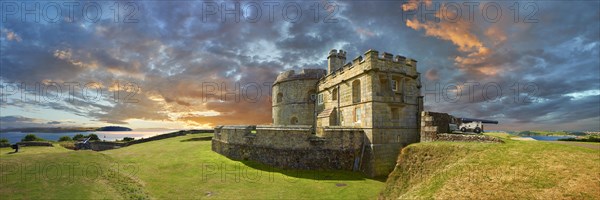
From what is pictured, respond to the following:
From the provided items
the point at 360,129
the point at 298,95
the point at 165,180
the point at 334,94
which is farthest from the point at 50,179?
the point at 298,95

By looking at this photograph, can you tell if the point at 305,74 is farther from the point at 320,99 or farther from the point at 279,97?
the point at 279,97

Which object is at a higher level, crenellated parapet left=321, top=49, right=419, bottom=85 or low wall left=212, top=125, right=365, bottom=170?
crenellated parapet left=321, top=49, right=419, bottom=85

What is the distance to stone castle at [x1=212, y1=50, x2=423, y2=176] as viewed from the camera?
1748 cm

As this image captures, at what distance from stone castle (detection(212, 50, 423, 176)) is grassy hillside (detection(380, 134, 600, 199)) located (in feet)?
16.5

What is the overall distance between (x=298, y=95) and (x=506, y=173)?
68.8 feet

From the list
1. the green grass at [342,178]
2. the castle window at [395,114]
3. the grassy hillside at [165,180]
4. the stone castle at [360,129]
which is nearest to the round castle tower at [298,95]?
the stone castle at [360,129]

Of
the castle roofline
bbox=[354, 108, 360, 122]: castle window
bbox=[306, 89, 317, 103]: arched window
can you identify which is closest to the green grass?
bbox=[354, 108, 360, 122]: castle window

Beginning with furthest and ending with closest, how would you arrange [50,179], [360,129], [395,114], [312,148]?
[395,114] < [360,129] < [312,148] < [50,179]

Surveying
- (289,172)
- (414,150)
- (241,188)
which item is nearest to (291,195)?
(241,188)

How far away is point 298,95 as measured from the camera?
28062 millimetres

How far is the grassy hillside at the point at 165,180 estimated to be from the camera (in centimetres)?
970

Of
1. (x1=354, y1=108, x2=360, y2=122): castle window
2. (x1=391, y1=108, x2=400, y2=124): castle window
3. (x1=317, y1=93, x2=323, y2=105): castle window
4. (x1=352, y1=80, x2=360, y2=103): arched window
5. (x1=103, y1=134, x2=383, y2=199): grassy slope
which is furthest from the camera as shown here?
(x1=317, y1=93, x2=323, y2=105): castle window

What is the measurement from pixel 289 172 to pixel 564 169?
13851 millimetres

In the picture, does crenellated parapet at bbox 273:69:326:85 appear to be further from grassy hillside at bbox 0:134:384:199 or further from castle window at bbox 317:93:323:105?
grassy hillside at bbox 0:134:384:199
